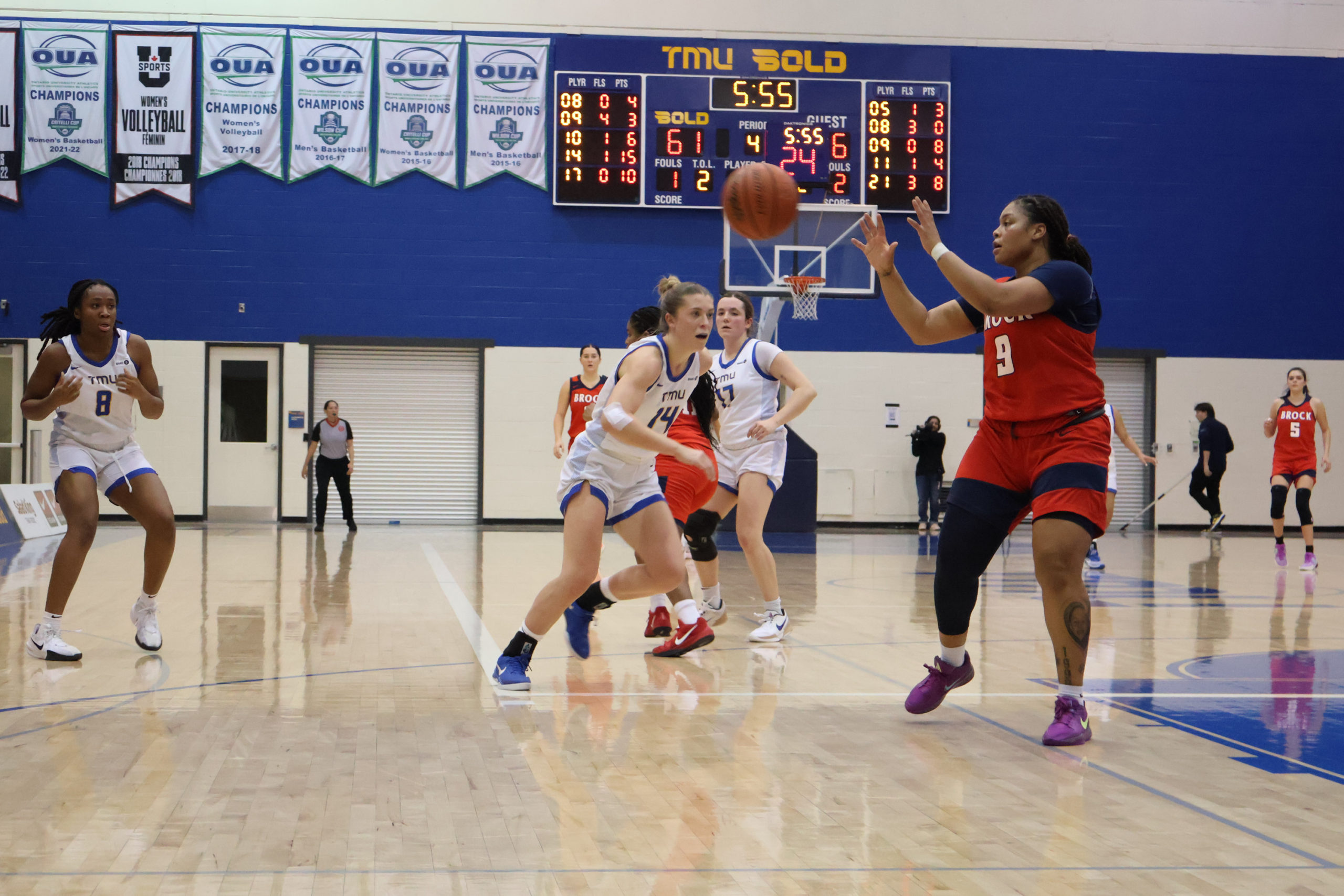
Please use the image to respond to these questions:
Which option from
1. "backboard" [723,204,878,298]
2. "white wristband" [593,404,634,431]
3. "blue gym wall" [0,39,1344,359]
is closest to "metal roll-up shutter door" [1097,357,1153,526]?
"blue gym wall" [0,39,1344,359]

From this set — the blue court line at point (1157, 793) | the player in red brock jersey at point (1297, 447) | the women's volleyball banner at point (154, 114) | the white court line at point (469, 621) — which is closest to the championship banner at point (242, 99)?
the women's volleyball banner at point (154, 114)

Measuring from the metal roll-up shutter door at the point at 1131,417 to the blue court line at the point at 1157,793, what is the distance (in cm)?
1500

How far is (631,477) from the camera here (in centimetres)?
467

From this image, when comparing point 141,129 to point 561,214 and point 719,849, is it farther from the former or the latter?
point 719,849

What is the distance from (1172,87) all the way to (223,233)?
14144 millimetres

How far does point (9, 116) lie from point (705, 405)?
1475cm

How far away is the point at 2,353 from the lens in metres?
16.5

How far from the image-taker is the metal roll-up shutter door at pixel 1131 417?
59.5 feet

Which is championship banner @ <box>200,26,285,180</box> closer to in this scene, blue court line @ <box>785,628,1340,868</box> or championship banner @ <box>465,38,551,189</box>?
championship banner @ <box>465,38,551,189</box>

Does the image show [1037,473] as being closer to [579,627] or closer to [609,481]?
[609,481]

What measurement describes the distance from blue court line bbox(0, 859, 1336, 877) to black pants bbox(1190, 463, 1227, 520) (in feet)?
51.2

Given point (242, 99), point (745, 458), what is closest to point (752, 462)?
point (745, 458)

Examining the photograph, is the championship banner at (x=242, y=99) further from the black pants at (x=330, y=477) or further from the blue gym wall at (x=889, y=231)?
the black pants at (x=330, y=477)

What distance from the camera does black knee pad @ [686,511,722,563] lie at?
5.97 metres
